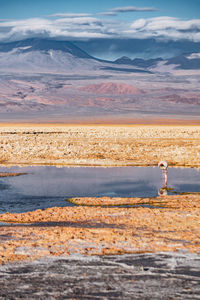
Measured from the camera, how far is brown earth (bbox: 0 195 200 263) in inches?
444

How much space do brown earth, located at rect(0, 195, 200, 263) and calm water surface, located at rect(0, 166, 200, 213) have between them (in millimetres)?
2140

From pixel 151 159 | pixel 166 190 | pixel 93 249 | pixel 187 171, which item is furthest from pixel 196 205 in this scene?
pixel 151 159

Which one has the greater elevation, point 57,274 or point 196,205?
point 196,205

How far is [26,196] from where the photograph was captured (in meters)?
18.8

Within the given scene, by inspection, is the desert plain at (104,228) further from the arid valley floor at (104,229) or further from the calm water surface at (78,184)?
the calm water surface at (78,184)

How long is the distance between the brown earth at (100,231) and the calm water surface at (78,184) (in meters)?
2.14

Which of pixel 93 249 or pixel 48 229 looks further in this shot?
pixel 48 229

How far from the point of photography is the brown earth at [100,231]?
1127 cm

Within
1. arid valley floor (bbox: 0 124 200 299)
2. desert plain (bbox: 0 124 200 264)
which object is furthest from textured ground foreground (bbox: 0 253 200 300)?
desert plain (bbox: 0 124 200 264)

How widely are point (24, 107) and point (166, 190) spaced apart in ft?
581

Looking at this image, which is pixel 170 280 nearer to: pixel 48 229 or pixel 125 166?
pixel 48 229

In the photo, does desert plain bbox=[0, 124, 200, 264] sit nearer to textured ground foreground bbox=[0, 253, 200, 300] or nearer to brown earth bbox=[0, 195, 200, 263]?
brown earth bbox=[0, 195, 200, 263]

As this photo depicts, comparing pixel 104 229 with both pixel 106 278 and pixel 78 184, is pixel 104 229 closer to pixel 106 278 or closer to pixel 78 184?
pixel 106 278

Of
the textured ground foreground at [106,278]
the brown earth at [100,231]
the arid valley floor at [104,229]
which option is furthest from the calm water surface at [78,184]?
the textured ground foreground at [106,278]
